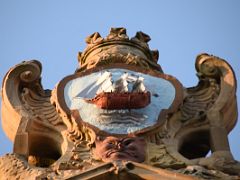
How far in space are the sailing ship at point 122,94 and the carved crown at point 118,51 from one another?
0.74 metres

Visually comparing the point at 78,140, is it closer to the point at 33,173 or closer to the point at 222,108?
the point at 33,173

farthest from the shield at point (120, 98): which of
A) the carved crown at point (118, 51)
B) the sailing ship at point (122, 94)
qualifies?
the carved crown at point (118, 51)

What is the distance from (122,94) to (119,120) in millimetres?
588

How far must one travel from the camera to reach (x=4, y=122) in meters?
16.2

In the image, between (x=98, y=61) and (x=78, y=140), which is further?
(x=98, y=61)

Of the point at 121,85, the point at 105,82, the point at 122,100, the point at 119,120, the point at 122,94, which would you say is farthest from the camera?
the point at 105,82

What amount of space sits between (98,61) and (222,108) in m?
2.32

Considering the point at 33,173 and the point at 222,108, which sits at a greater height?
the point at 222,108

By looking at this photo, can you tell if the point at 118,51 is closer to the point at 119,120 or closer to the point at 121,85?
the point at 121,85

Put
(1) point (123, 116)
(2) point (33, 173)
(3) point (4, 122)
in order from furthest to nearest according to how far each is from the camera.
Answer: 1. (3) point (4, 122)
2. (1) point (123, 116)
3. (2) point (33, 173)

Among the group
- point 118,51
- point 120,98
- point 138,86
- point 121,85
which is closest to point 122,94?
point 120,98

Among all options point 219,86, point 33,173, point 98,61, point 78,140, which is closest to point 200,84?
point 219,86

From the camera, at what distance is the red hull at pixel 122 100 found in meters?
15.3

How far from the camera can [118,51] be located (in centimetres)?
1719
